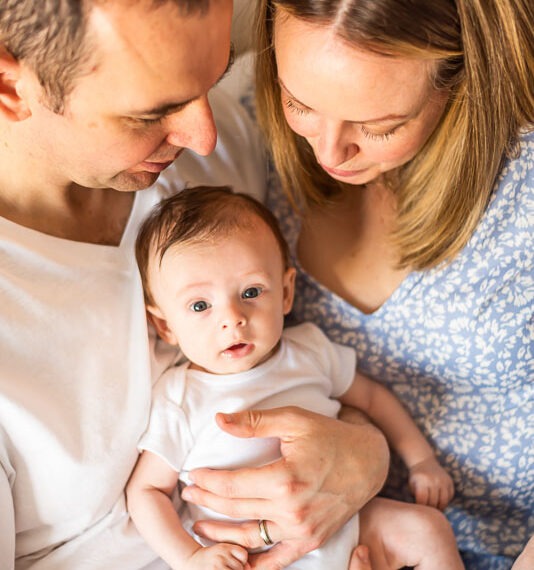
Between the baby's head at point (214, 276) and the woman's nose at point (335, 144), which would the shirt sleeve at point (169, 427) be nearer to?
the baby's head at point (214, 276)

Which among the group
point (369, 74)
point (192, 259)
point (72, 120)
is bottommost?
point (192, 259)

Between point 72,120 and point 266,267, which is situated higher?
point 72,120

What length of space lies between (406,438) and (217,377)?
0.47 m

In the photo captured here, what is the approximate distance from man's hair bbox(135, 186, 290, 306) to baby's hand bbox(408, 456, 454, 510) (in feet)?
2.00

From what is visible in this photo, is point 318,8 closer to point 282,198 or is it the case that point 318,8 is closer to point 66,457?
point 282,198

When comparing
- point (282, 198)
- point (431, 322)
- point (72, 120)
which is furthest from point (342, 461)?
point (72, 120)

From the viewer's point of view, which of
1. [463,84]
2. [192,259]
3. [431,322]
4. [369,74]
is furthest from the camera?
[431,322]

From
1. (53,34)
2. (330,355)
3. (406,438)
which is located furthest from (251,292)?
(53,34)

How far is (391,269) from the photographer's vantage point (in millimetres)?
1732

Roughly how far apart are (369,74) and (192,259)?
0.50 metres

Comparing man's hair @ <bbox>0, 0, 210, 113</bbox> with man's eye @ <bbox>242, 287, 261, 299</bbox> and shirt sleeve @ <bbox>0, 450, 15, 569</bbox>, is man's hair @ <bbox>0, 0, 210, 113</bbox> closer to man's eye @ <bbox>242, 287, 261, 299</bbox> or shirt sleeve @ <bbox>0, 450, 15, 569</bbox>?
man's eye @ <bbox>242, 287, 261, 299</bbox>

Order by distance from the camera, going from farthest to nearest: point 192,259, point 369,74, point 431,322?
1. point 431,322
2. point 192,259
3. point 369,74

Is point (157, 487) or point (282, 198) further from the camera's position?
point (282, 198)

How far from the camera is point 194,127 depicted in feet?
4.49
